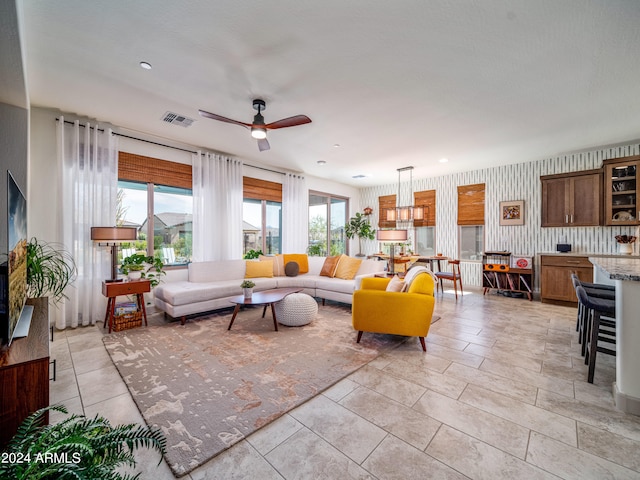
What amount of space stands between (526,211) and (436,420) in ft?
18.2

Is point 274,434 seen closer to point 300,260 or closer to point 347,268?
point 347,268

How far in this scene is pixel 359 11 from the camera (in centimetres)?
197

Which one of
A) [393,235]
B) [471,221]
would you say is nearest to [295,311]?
[393,235]

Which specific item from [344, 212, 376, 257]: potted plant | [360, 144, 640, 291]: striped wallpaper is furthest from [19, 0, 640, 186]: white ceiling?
[344, 212, 376, 257]: potted plant

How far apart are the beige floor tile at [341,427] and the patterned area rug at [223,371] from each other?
0.12 meters

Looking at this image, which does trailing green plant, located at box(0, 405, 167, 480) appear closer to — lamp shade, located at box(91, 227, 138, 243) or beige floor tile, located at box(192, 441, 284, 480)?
beige floor tile, located at box(192, 441, 284, 480)

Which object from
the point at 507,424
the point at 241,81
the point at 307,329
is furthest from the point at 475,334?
the point at 241,81

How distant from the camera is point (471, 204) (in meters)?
6.52

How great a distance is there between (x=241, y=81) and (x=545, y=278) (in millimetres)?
5928

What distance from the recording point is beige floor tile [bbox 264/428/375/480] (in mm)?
1458

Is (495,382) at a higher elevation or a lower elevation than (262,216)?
lower

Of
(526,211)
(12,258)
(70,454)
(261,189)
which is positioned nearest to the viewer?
(70,454)

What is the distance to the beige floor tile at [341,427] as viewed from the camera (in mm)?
1641

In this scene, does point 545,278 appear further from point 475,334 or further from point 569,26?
point 569,26
